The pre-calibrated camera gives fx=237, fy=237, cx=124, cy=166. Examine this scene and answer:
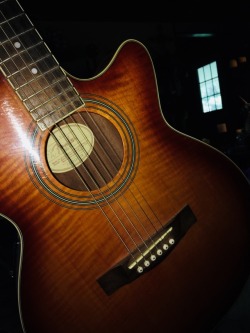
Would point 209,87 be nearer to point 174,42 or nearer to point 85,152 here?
point 174,42

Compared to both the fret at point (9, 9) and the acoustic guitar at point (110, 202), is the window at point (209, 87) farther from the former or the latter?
the fret at point (9, 9)

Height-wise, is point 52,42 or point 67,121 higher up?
point 52,42

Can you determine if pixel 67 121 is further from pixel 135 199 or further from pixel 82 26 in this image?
pixel 82 26

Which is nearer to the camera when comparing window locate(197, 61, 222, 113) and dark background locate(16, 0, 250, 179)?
dark background locate(16, 0, 250, 179)

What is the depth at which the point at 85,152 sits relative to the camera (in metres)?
0.77

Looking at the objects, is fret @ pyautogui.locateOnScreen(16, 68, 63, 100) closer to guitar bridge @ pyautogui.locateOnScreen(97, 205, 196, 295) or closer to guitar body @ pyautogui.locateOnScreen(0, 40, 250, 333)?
guitar body @ pyautogui.locateOnScreen(0, 40, 250, 333)

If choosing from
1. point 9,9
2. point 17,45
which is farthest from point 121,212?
point 9,9

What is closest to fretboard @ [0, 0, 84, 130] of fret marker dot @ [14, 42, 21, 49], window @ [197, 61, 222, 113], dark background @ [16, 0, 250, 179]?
fret marker dot @ [14, 42, 21, 49]

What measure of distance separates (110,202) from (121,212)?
0.05 m

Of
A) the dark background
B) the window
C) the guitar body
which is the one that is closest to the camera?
the guitar body

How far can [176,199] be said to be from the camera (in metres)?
0.82

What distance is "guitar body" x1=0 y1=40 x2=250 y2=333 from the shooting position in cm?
68

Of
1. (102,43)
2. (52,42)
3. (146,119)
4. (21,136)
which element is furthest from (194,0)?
(21,136)

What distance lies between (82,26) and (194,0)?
2090 millimetres
